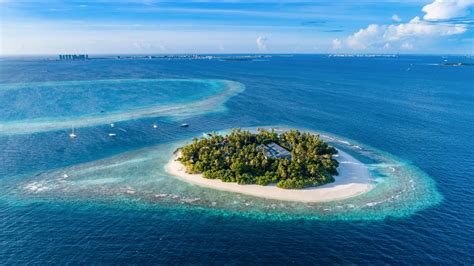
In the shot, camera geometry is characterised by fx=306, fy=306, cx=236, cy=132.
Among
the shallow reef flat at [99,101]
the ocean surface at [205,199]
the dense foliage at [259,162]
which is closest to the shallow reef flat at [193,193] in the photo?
the ocean surface at [205,199]

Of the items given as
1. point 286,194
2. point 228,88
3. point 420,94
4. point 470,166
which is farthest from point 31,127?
point 420,94

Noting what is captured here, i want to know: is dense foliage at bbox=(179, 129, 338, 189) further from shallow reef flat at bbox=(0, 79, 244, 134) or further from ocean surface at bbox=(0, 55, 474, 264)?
shallow reef flat at bbox=(0, 79, 244, 134)

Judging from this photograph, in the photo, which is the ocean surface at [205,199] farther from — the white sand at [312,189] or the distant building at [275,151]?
the distant building at [275,151]

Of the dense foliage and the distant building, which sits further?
the distant building

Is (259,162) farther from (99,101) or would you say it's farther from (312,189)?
(99,101)

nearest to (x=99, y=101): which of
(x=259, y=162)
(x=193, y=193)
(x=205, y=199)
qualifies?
(x=193, y=193)

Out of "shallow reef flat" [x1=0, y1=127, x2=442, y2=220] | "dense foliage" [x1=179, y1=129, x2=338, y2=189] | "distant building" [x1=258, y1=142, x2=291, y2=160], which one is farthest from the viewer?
"distant building" [x1=258, y1=142, x2=291, y2=160]

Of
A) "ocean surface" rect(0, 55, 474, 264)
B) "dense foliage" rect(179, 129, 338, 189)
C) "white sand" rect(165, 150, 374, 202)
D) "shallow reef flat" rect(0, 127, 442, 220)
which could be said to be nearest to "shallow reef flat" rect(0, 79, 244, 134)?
"ocean surface" rect(0, 55, 474, 264)
